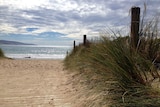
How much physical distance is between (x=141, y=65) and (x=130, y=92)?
0.54 metres

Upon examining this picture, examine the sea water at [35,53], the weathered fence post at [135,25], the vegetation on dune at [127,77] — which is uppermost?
the weathered fence post at [135,25]

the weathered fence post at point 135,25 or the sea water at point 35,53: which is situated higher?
the weathered fence post at point 135,25

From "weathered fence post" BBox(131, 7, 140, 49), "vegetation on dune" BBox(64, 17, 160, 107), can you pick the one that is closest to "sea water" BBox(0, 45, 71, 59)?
"weathered fence post" BBox(131, 7, 140, 49)

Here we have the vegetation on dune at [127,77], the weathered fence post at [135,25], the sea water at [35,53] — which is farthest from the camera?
the sea water at [35,53]

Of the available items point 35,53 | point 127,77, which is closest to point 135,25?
point 127,77

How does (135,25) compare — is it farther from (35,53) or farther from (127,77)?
(35,53)

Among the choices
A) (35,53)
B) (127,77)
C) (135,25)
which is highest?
(135,25)

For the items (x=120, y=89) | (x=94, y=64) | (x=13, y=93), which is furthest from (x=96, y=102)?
(x=13, y=93)

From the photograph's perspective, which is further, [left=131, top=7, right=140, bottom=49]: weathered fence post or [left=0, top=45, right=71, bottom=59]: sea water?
[left=0, top=45, right=71, bottom=59]: sea water

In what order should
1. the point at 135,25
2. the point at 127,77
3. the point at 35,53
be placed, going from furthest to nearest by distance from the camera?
the point at 35,53 < the point at 135,25 < the point at 127,77

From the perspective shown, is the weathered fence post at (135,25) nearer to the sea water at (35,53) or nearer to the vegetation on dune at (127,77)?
the vegetation on dune at (127,77)

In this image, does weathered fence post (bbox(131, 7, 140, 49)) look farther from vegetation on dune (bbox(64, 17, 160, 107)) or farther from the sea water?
the sea water

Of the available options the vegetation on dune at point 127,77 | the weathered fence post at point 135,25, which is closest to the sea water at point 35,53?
the weathered fence post at point 135,25

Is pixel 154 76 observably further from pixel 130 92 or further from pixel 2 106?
pixel 2 106
